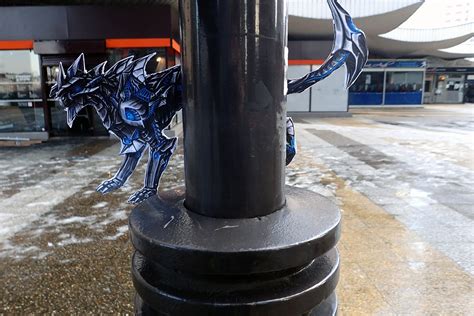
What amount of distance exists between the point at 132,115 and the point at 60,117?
11.6 meters

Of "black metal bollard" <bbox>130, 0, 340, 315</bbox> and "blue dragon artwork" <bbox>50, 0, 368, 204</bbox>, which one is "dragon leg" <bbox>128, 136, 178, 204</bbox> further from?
"black metal bollard" <bbox>130, 0, 340, 315</bbox>

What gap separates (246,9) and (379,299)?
8.87 feet

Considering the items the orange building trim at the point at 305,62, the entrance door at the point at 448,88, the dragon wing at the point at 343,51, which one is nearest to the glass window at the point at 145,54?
the orange building trim at the point at 305,62

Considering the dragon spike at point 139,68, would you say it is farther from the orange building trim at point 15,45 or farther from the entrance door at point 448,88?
the entrance door at point 448,88

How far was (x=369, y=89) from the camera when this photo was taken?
92.1 feet

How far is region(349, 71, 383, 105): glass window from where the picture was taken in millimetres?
27938

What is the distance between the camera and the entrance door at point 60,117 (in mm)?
12250

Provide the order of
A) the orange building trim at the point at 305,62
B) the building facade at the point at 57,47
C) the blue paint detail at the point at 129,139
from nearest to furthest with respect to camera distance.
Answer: the blue paint detail at the point at 129,139, the building facade at the point at 57,47, the orange building trim at the point at 305,62

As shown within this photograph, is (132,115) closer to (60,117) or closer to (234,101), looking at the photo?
(234,101)

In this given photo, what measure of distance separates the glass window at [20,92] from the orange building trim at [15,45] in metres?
0.15

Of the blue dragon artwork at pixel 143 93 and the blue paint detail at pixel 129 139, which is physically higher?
the blue dragon artwork at pixel 143 93

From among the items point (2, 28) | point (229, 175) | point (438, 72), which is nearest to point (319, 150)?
point (229, 175)

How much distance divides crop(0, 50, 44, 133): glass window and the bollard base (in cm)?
1281

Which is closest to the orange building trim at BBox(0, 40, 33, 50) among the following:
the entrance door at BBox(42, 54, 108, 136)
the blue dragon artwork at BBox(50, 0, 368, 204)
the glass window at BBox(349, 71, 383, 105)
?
the entrance door at BBox(42, 54, 108, 136)
